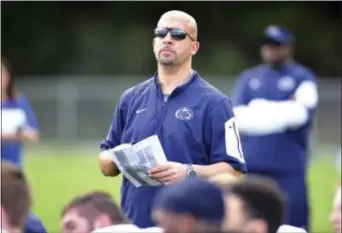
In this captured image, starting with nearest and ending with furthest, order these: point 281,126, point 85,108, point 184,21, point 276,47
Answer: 1. point 184,21
2. point 281,126
3. point 276,47
4. point 85,108

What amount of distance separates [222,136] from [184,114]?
0.26 metres

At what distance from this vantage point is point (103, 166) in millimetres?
7770

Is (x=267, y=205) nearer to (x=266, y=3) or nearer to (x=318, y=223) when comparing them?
(x=318, y=223)

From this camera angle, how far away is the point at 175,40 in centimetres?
768

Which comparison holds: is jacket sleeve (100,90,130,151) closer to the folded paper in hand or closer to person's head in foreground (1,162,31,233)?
the folded paper in hand

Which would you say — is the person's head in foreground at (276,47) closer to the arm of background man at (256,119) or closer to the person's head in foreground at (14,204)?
the arm of background man at (256,119)

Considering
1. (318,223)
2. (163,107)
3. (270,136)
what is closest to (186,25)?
(163,107)

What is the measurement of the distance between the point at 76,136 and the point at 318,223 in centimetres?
1322

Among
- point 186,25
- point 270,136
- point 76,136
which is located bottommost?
point 76,136

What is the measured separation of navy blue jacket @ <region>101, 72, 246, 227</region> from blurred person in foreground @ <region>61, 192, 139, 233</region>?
5.50 feet

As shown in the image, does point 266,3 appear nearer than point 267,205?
No

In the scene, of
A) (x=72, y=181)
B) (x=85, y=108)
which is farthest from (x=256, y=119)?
(x=85, y=108)

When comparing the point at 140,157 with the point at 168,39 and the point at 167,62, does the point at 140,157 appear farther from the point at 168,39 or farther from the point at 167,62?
the point at 168,39

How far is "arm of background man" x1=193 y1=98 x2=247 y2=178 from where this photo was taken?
24.7ft
